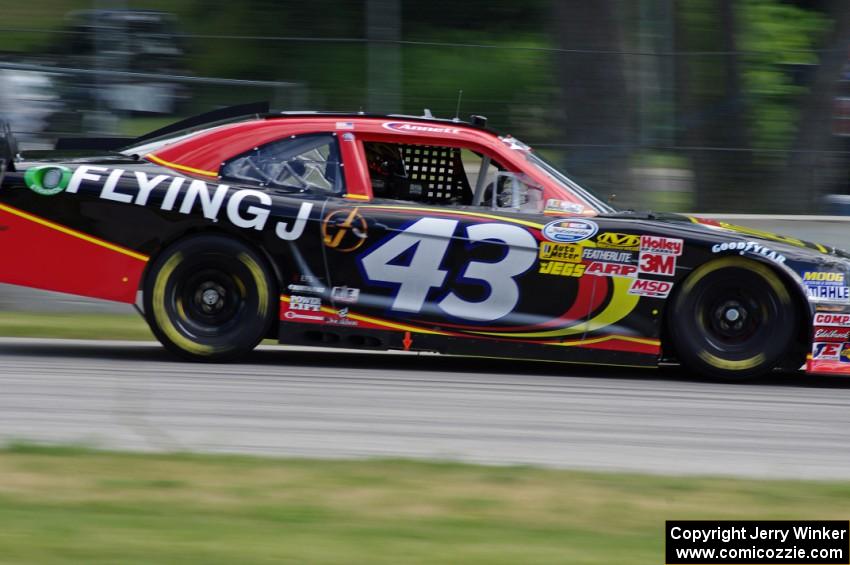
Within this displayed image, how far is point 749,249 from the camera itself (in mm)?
7570

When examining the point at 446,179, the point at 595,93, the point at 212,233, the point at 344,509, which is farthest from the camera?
the point at 595,93

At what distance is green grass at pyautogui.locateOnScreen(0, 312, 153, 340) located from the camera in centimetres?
922

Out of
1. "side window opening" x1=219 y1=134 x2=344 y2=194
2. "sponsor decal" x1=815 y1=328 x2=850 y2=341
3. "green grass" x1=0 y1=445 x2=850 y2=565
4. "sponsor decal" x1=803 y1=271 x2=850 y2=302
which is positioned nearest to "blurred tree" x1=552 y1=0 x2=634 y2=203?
"sponsor decal" x1=803 y1=271 x2=850 y2=302

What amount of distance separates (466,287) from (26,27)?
237 inches

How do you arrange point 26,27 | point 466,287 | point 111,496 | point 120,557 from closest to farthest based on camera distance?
1. point 120,557
2. point 111,496
3. point 466,287
4. point 26,27

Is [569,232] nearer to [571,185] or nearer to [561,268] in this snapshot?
[561,268]

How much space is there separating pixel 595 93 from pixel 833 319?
395 cm

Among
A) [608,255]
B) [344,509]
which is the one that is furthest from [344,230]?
[344,509]

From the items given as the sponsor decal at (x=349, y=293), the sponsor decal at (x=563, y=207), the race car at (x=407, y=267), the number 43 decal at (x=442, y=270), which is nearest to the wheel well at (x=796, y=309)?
the race car at (x=407, y=267)

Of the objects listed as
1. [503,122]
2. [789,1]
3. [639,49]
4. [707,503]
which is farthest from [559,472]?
[789,1]

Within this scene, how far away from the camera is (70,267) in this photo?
7691 millimetres

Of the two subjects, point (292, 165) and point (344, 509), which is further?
point (292, 165)

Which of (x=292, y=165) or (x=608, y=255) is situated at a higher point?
(x=292, y=165)

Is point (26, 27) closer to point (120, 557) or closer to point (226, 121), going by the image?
point (226, 121)
